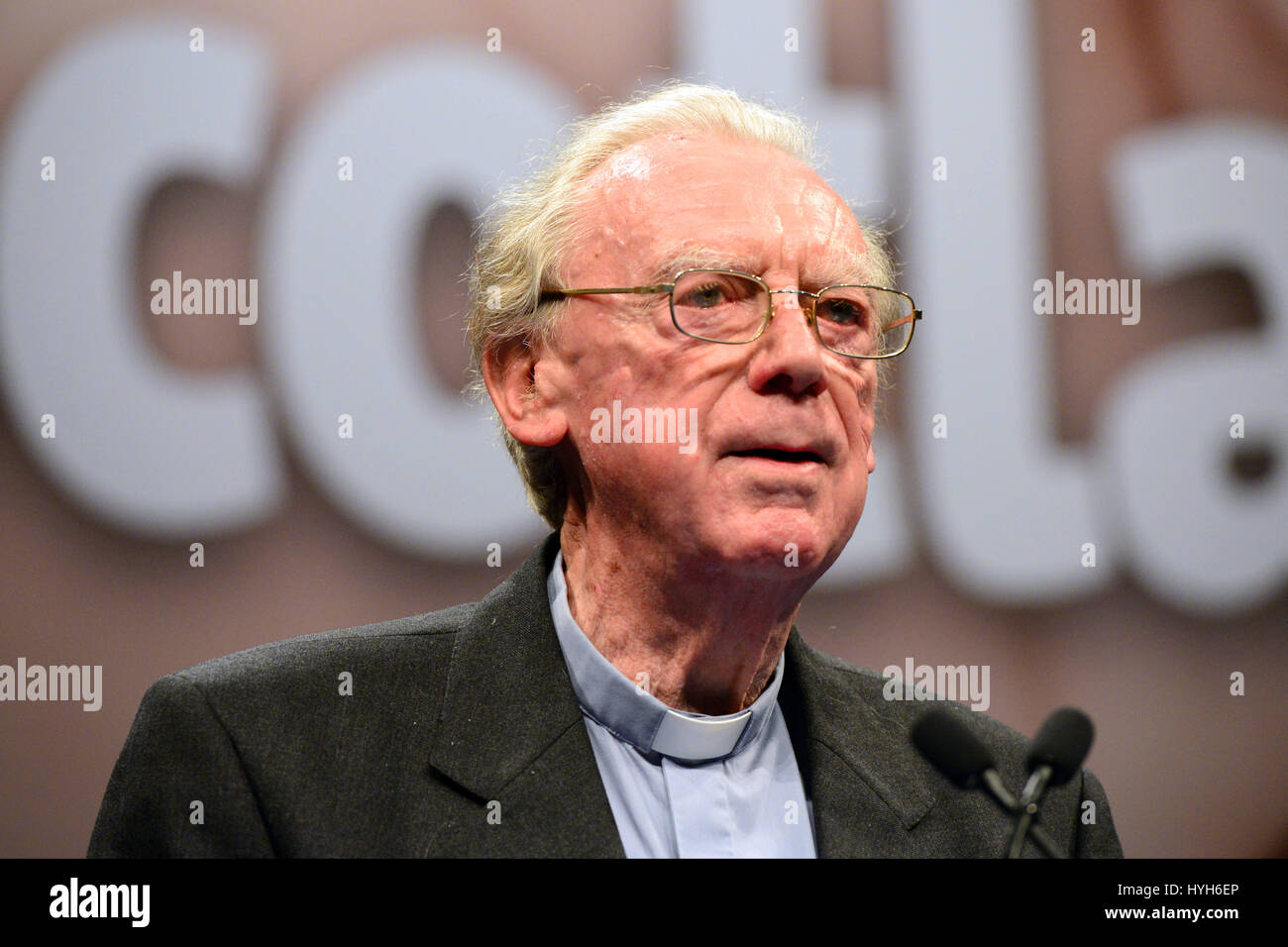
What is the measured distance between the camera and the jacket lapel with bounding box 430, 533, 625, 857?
162 centimetres

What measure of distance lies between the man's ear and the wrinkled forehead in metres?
0.20

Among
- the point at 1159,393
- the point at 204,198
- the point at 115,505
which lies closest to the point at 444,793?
the point at 115,505

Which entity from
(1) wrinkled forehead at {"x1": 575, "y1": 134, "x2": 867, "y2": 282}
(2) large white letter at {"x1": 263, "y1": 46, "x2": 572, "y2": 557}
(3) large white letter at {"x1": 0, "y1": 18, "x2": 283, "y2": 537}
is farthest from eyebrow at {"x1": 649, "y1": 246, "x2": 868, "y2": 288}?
(3) large white letter at {"x1": 0, "y1": 18, "x2": 283, "y2": 537}

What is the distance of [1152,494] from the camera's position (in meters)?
2.89

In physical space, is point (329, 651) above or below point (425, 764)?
above

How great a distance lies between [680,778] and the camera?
5.90 feet

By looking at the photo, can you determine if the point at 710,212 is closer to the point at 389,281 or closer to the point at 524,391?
the point at 524,391

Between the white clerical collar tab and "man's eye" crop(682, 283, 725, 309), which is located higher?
"man's eye" crop(682, 283, 725, 309)

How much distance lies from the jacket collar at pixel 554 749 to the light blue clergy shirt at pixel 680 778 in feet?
0.16

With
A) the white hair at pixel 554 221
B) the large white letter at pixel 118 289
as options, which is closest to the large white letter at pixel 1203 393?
the white hair at pixel 554 221

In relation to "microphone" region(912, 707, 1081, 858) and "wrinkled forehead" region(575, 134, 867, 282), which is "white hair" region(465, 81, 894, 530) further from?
"microphone" region(912, 707, 1081, 858)

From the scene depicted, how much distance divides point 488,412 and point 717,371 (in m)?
1.06

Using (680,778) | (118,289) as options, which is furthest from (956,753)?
(118,289)
